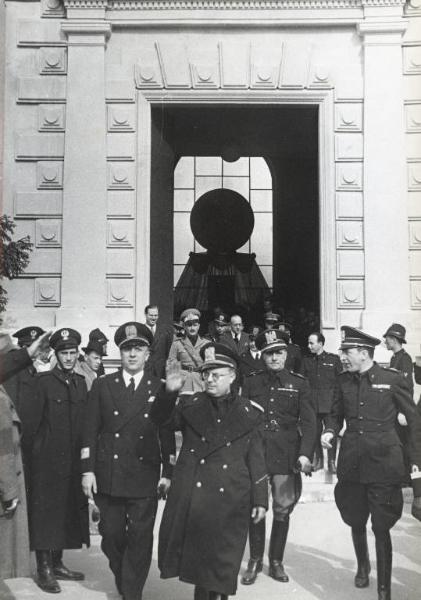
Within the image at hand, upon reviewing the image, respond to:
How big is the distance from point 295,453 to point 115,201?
689 cm

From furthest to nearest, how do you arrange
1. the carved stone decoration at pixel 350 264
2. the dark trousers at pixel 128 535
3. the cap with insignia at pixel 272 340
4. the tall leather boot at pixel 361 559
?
the carved stone decoration at pixel 350 264
the cap with insignia at pixel 272 340
the tall leather boot at pixel 361 559
the dark trousers at pixel 128 535

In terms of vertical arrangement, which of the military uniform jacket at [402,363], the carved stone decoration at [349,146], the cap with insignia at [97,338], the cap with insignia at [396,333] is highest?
the carved stone decoration at [349,146]

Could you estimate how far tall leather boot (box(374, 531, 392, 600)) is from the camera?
541 centimetres

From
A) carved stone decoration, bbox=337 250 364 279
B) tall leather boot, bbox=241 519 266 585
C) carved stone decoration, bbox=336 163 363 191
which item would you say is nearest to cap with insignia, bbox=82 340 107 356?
tall leather boot, bbox=241 519 266 585

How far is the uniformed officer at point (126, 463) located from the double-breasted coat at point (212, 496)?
19.2 inches

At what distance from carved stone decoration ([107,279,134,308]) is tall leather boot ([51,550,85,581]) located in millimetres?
6118

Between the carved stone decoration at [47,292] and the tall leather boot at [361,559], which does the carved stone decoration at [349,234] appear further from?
the tall leather boot at [361,559]

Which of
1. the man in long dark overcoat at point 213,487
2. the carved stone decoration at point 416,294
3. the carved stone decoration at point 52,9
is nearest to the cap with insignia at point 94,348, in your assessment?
the man in long dark overcoat at point 213,487

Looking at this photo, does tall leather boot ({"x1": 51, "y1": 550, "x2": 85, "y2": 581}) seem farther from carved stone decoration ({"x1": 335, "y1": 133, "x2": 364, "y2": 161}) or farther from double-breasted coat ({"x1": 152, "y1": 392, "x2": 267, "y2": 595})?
carved stone decoration ({"x1": 335, "y1": 133, "x2": 364, "y2": 161})

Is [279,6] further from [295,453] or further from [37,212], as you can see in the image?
[295,453]

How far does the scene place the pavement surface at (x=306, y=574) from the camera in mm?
5723

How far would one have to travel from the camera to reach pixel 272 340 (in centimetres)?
713

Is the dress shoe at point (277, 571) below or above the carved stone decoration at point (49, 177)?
below

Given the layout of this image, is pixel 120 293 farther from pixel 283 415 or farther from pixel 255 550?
pixel 255 550
